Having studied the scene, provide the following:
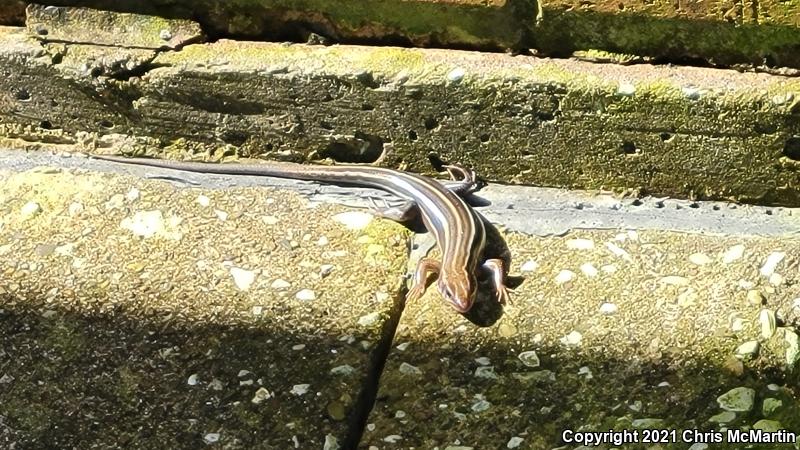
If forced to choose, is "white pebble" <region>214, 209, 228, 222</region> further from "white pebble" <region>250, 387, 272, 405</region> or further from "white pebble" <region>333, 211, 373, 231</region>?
"white pebble" <region>250, 387, 272, 405</region>

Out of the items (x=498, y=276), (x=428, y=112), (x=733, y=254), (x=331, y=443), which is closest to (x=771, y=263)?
(x=733, y=254)

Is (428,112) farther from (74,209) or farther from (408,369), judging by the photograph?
(74,209)

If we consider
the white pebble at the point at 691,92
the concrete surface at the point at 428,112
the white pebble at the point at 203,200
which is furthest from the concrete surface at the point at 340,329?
the white pebble at the point at 691,92

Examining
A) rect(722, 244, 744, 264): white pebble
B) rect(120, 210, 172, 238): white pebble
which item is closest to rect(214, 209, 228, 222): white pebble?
rect(120, 210, 172, 238): white pebble

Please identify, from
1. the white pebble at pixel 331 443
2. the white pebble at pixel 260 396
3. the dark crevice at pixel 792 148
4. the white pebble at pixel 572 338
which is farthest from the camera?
the dark crevice at pixel 792 148

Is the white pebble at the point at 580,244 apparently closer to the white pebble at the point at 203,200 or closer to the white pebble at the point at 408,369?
the white pebble at the point at 408,369

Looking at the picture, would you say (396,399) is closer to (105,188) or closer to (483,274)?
(483,274)
